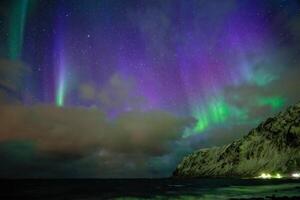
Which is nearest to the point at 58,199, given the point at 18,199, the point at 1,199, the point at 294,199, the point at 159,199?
the point at 18,199

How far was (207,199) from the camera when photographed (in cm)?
8388

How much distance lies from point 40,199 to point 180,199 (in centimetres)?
4602

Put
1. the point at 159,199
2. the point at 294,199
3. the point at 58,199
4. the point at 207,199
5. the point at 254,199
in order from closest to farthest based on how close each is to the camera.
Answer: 1. the point at 294,199
2. the point at 254,199
3. the point at 207,199
4. the point at 159,199
5. the point at 58,199

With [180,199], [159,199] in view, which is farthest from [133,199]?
[180,199]

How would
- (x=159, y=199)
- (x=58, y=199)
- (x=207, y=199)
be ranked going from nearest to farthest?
(x=207, y=199), (x=159, y=199), (x=58, y=199)

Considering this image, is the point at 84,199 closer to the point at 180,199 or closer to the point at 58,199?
the point at 58,199

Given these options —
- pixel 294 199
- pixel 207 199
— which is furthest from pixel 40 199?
pixel 294 199

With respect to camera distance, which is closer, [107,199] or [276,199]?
[276,199]

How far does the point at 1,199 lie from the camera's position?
106m

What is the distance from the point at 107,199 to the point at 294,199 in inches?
1932

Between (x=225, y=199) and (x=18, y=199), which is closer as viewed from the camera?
(x=225, y=199)

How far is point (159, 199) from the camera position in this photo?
295 feet

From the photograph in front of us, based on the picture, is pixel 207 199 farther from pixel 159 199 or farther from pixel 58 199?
pixel 58 199

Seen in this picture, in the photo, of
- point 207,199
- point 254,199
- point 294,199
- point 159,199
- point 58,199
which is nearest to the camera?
point 294,199
